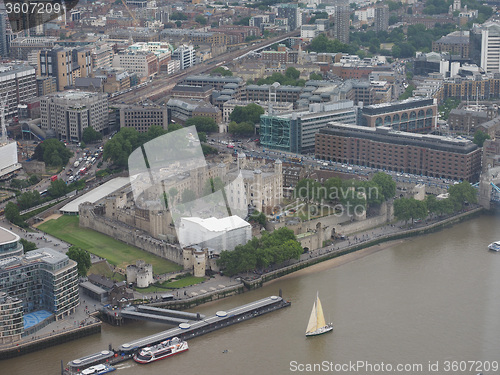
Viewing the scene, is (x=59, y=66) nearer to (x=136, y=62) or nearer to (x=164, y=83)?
(x=164, y=83)

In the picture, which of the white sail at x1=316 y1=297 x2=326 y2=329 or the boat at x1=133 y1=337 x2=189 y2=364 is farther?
the white sail at x1=316 y1=297 x2=326 y2=329

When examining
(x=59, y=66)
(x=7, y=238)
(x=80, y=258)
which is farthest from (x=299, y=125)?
(x=7, y=238)

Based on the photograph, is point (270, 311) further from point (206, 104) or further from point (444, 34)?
point (444, 34)

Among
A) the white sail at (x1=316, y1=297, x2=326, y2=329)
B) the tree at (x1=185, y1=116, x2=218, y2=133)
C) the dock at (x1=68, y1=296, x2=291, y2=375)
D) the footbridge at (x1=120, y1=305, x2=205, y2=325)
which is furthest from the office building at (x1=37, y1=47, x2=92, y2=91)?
the white sail at (x1=316, y1=297, x2=326, y2=329)

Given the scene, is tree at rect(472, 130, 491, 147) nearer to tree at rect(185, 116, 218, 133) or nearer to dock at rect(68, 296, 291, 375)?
tree at rect(185, 116, 218, 133)

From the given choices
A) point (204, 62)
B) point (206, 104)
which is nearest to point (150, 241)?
point (206, 104)

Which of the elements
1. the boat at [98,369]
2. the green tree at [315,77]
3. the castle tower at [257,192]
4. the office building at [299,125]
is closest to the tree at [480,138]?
the office building at [299,125]

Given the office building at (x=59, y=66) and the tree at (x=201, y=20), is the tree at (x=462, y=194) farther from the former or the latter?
the tree at (x=201, y=20)
